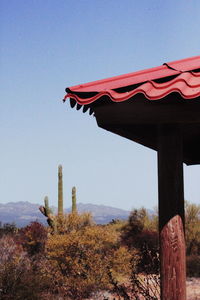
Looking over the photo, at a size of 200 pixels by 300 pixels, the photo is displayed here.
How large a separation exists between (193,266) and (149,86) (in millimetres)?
14352

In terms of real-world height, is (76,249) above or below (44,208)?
below

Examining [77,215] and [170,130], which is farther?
[77,215]

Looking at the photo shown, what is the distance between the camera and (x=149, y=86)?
355 cm

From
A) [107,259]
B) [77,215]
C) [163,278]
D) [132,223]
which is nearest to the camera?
[163,278]

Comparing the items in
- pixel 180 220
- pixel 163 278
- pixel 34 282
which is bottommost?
pixel 34 282

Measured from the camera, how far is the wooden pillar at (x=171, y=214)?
12.6 ft

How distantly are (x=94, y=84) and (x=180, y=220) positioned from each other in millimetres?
1331

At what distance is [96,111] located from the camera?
156 inches

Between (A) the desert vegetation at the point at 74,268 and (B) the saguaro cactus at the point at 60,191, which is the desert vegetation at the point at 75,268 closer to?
(A) the desert vegetation at the point at 74,268

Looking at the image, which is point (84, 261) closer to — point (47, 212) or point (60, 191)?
point (47, 212)

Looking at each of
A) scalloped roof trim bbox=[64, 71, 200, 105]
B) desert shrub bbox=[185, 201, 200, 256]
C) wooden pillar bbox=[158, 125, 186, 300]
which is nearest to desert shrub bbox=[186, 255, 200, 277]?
desert shrub bbox=[185, 201, 200, 256]

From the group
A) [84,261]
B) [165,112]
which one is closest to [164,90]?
[165,112]

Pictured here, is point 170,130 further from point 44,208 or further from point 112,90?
point 44,208

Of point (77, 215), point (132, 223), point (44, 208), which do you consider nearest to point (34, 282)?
Answer: point (77, 215)
